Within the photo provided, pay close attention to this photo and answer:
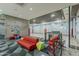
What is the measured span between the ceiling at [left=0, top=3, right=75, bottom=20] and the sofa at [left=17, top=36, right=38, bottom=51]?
430mm

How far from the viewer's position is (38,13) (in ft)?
7.61

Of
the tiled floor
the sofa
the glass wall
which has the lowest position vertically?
the tiled floor

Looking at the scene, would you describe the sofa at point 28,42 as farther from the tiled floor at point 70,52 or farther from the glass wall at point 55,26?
the tiled floor at point 70,52

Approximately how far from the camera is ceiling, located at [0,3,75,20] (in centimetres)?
227

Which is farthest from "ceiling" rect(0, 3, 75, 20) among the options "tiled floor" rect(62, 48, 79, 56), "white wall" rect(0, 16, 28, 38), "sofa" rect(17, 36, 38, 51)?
"tiled floor" rect(62, 48, 79, 56)

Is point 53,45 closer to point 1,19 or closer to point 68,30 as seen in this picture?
point 68,30

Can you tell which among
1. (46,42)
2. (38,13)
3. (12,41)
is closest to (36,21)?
(38,13)

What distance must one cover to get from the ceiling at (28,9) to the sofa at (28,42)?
43 cm

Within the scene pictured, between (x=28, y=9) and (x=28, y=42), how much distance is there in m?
0.68

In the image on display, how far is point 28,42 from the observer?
7.63 feet

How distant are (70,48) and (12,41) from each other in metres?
1.18

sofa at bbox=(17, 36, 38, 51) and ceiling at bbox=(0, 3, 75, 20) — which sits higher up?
ceiling at bbox=(0, 3, 75, 20)

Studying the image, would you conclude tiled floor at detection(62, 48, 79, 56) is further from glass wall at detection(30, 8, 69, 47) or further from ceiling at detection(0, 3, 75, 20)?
ceiling at detection(0, 3, 75, 20)

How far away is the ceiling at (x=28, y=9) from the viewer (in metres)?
2.27
